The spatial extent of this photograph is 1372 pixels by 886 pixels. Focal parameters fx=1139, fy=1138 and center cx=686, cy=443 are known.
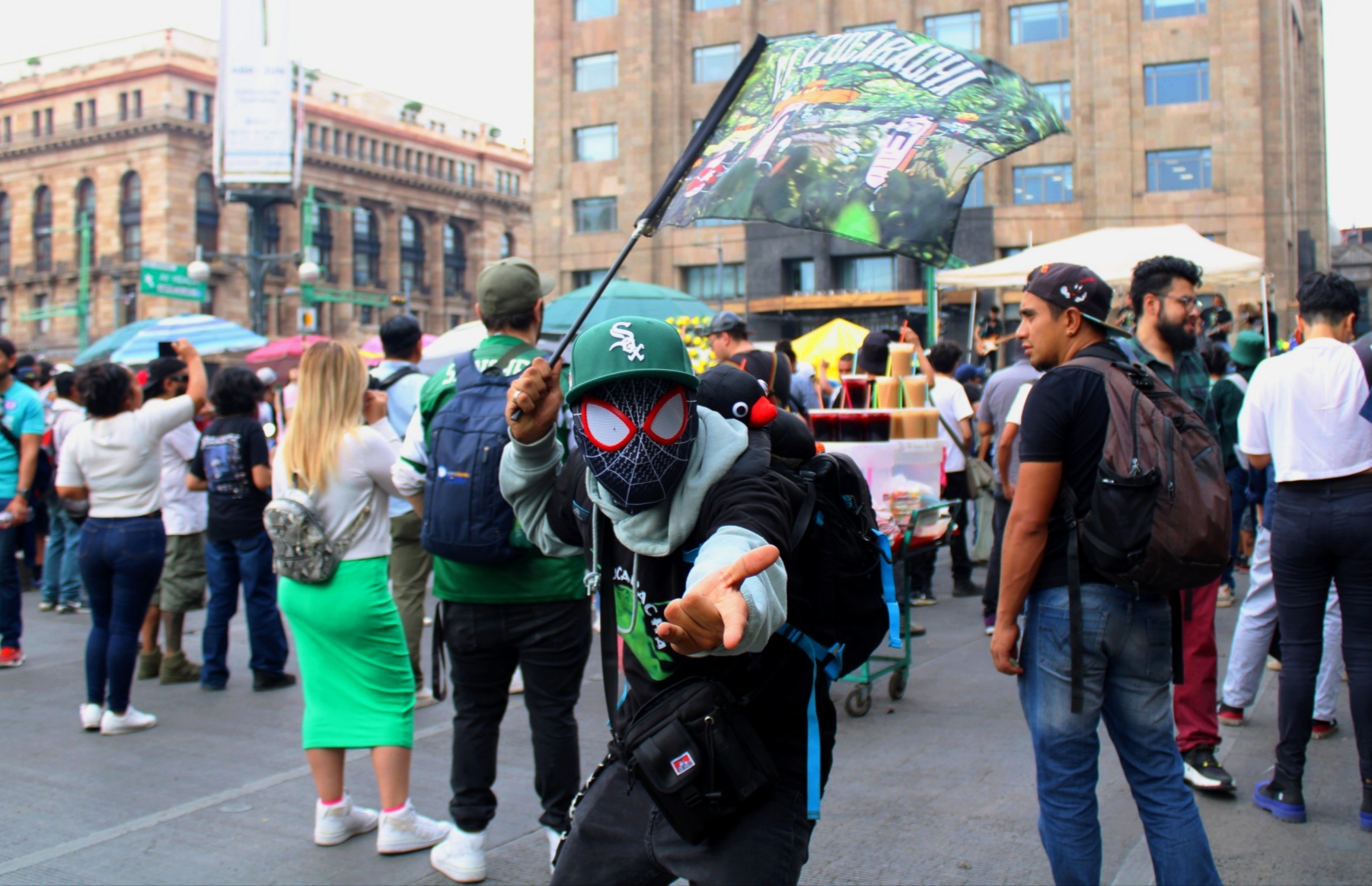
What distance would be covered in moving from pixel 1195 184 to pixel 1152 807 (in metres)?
38.0

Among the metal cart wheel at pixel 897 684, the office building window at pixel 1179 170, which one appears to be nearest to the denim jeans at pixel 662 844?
the metal cart wheel at pixel 897 684

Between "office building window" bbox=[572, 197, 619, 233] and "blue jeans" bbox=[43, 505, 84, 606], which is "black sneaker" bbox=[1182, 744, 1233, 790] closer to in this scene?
"blue jeans" bbox=[43, 505, 84, 606]

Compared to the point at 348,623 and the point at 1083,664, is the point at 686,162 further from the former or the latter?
the point at 348,623

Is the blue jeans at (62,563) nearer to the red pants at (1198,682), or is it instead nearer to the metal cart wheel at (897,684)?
the metal cart wheel at (897,684)

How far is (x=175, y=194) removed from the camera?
7019 centimetres

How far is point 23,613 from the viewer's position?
10219 millimetres

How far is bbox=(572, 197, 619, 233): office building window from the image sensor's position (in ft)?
148

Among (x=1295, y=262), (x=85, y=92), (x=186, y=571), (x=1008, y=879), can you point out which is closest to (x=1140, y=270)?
(x=1008, y=879)

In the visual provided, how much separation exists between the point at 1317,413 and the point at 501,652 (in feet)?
10.8

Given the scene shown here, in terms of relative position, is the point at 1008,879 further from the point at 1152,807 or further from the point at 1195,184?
the point at 1195,184

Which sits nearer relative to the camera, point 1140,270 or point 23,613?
point 1140,270

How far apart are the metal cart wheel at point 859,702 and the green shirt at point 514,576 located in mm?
2644

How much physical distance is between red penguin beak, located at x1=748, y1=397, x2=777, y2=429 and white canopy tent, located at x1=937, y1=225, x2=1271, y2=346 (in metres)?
8.95

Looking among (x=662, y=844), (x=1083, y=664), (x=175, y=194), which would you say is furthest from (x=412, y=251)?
(x=662, y=844)
